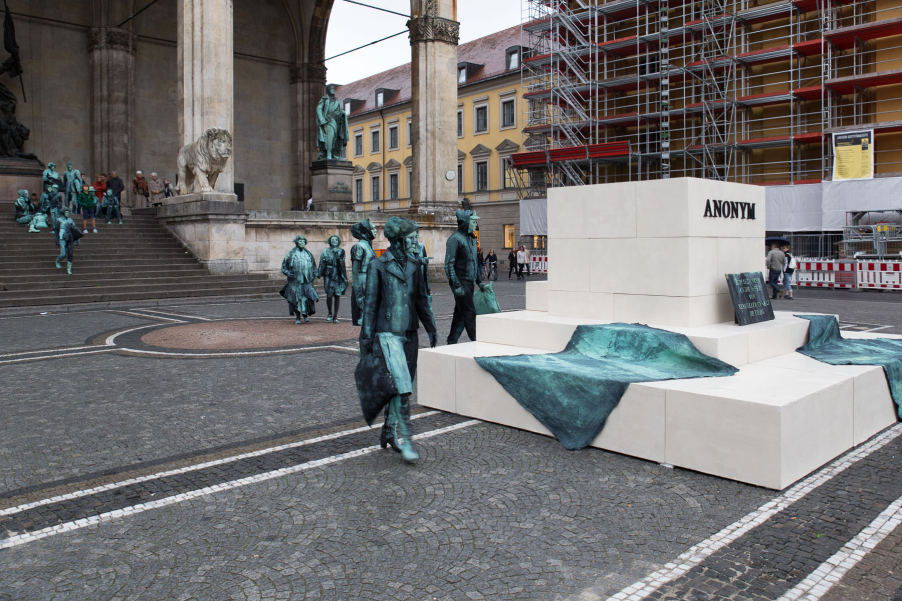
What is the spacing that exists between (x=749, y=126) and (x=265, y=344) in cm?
2866

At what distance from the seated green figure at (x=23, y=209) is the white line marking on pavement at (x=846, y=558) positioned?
22.1 m

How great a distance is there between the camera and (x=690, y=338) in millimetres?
6188

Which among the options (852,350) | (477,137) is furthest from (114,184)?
(477,137)

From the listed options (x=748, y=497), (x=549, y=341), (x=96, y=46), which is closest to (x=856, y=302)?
(x=549, y=341)

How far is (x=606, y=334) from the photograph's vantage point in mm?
6531

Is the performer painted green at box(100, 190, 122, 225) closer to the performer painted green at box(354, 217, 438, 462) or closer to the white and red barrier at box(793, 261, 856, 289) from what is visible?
the performer painted green at box(354, 217, 438, 462)

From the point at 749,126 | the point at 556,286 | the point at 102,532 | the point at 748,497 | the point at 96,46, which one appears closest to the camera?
the point at 102,532

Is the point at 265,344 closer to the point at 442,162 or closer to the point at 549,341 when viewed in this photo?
the point at 549,341

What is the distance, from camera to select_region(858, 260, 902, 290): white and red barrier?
75.1ft

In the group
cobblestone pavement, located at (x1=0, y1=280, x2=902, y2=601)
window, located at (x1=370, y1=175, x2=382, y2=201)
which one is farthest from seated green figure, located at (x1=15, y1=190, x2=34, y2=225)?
window, located at (x1=370, y1=175, x2=382, y2=201)

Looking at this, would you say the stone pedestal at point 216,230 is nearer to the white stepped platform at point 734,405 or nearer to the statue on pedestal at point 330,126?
the statue on pedestal at point 330,126

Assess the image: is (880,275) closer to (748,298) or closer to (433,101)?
(433,101)

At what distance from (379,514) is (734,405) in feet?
7.44

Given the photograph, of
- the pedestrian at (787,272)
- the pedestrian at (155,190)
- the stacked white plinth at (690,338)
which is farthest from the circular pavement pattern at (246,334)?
the pedestrian at (155,190)
